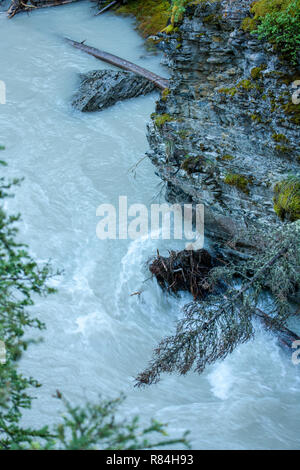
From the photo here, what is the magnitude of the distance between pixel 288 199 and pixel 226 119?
77.5 inches

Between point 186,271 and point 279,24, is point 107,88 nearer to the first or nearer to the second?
point 186,271

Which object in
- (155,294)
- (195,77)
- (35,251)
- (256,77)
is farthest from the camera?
(35,251)

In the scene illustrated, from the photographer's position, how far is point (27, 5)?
22.2 m

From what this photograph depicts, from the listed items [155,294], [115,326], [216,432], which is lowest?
[216,432]

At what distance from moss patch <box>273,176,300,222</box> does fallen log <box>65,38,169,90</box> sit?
30.1 ft

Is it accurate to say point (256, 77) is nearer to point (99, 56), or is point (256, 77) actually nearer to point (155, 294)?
point (155, 294)

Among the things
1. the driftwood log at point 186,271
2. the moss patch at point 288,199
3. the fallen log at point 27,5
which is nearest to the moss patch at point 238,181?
the moss patch at point 288,199

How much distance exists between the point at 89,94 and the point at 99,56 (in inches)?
131

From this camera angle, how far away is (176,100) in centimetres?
999

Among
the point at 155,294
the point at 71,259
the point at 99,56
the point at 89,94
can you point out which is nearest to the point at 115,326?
the point at 155,294

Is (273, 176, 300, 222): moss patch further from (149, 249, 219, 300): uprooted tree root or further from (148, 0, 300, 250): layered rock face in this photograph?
(149, 249, 219, 300): uprooted tree root

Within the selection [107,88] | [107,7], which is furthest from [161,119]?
[107,7]

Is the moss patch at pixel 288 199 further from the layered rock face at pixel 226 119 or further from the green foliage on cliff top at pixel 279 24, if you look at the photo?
the green foliage on cliff top at pixel 279 24

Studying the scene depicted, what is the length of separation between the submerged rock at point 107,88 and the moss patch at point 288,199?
9383 mm
